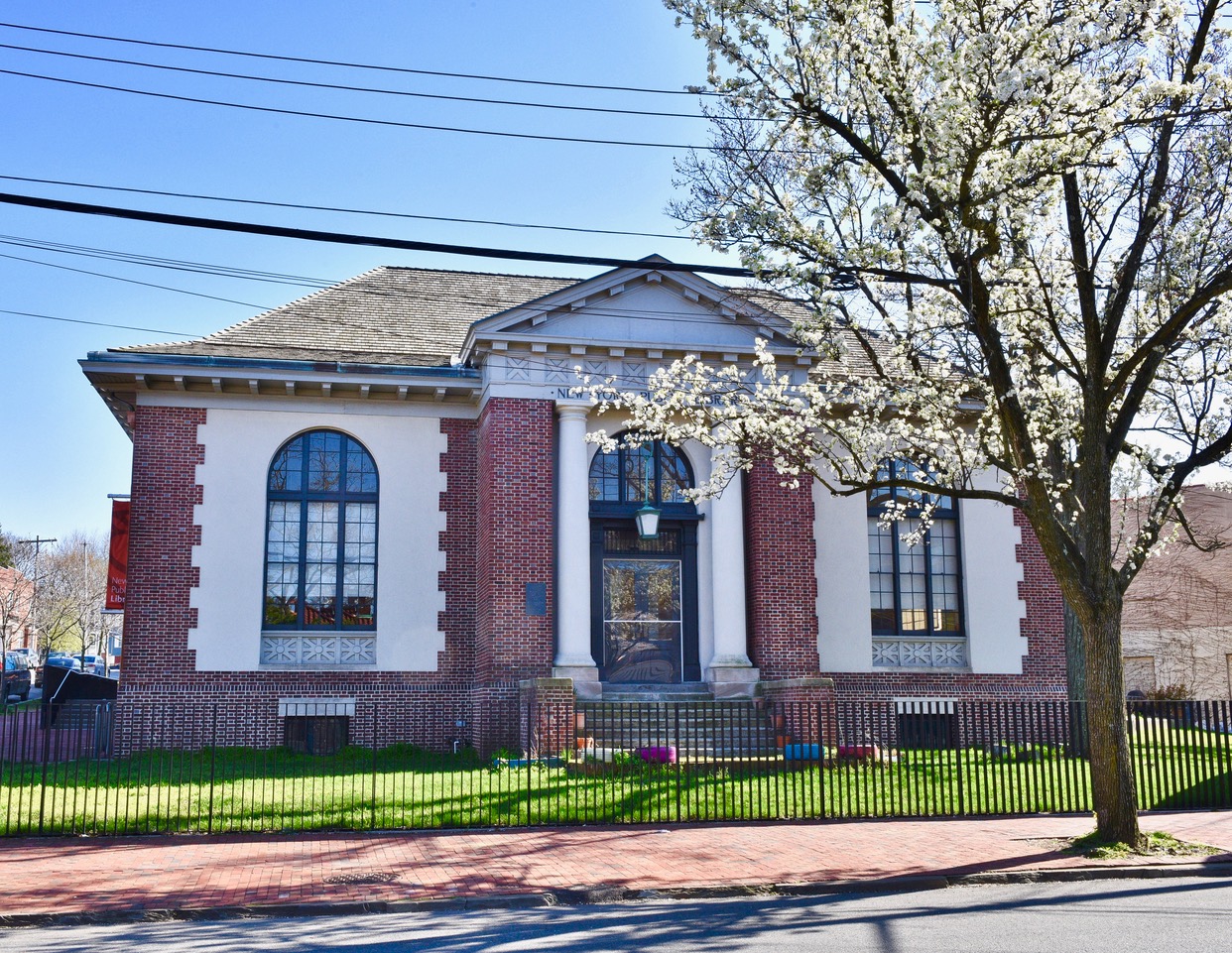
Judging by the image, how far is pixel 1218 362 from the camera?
1434 cm

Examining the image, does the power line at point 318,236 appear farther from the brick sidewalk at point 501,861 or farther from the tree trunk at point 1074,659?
the tree trunk at point 1074,659

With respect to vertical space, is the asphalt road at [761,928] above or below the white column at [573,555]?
below

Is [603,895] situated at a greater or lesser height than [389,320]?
lesser

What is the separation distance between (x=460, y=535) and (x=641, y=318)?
5005 mm

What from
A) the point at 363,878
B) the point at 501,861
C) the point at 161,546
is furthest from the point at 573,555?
the point at 363,878

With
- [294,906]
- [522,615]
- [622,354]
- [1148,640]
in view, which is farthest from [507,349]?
[1148,640]

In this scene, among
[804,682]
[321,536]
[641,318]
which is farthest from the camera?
[321,536]

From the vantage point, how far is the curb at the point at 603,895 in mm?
9336

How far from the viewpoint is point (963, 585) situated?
78.2 ft

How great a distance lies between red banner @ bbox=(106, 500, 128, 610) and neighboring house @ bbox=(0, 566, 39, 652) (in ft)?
126

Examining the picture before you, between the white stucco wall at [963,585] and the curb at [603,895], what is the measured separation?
11677 millimetres

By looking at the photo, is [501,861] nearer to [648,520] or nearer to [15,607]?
[648,520]

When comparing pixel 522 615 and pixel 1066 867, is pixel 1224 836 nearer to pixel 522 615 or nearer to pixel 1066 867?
pixel 1066 867

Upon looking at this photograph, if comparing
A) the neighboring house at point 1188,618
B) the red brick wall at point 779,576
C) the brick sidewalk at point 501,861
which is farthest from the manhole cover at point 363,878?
the neighboring house at point 1188,618
